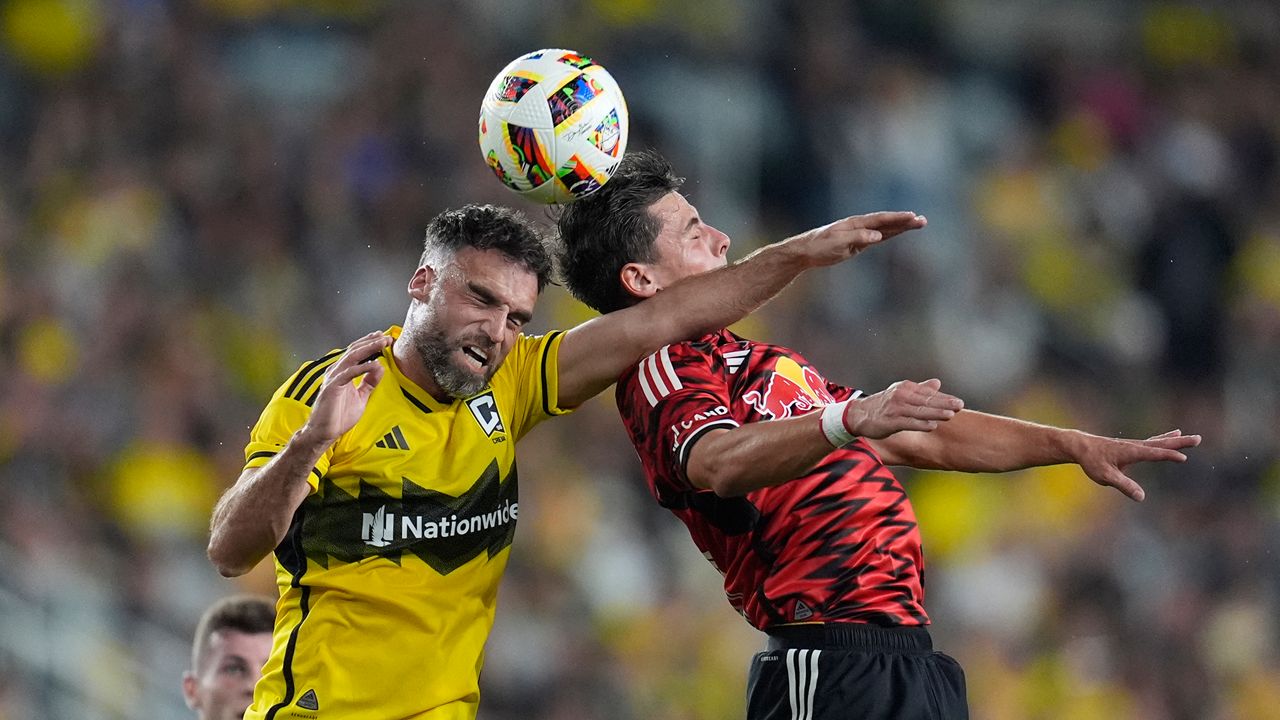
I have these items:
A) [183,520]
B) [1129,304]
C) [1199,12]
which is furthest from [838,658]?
[1199,12]

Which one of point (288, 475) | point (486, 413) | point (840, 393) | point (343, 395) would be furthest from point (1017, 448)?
point (288, 475)

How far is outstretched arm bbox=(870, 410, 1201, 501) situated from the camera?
171 inches

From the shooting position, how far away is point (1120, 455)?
436 cm

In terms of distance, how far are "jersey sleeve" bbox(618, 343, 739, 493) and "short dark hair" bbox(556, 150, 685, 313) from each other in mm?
367

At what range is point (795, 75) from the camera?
11320mm

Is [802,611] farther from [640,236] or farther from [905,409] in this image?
[640,236]

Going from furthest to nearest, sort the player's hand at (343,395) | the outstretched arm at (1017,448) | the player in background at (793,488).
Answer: the outstretched arm at (1017,448), the player in background at (793,488), the player's hand at (343,395)

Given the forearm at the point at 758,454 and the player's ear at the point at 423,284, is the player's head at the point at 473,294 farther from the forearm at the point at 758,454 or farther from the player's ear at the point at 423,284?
the forearm at the point at 758,454

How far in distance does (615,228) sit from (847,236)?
732 mm

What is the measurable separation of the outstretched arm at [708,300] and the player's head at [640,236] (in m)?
0.14

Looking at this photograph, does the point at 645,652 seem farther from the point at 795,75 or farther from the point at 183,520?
the point at 795,75

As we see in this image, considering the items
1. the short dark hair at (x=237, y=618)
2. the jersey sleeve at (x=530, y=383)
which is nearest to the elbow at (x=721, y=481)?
the jersey sleeve at (x=530, y=383)

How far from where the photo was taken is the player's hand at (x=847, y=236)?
14.0 feet

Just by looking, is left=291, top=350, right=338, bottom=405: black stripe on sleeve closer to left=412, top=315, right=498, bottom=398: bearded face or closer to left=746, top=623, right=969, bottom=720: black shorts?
left=412, top=315, right=498, bottom=398: bearded face
